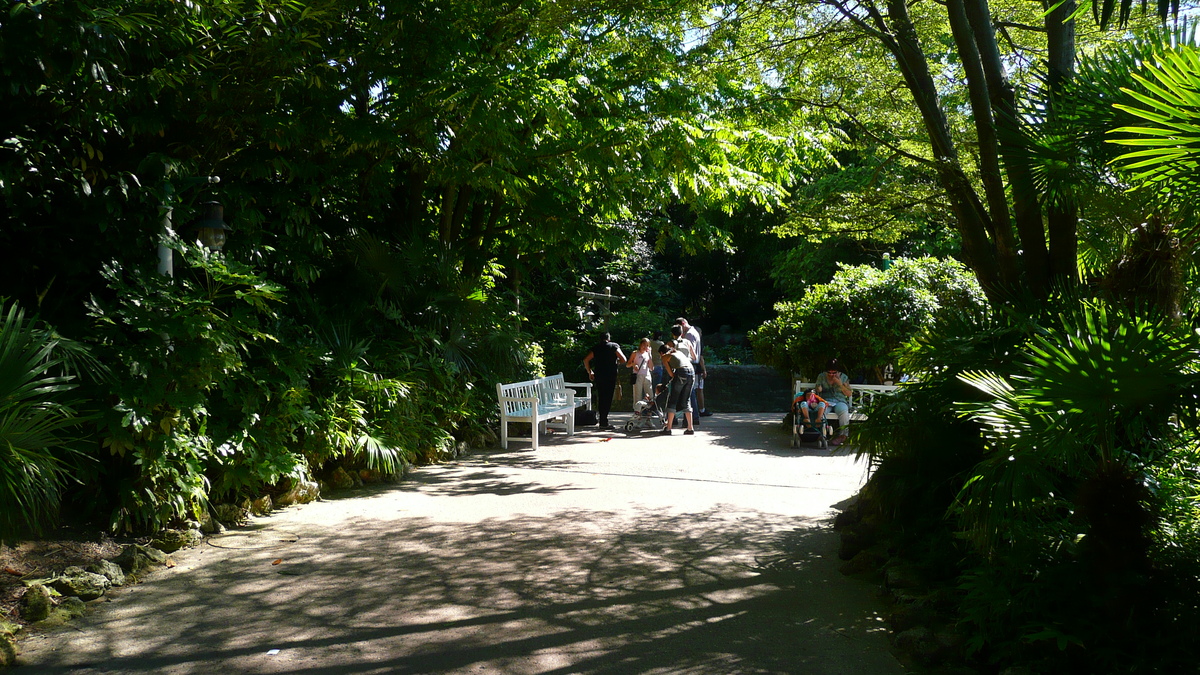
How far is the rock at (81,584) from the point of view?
491cm

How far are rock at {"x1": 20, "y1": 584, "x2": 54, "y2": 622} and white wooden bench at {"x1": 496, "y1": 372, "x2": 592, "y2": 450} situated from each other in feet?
23.7

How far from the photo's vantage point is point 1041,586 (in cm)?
385

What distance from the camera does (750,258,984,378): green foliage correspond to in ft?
43.2

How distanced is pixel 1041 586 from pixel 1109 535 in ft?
1.25

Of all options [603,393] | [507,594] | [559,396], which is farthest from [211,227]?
[603,393]

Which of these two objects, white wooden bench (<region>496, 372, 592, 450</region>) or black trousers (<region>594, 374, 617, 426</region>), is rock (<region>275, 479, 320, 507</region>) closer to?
white wooden bench (<region>496, 372, 592, 450</region>)

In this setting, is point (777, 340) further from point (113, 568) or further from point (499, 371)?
point (113, 568)

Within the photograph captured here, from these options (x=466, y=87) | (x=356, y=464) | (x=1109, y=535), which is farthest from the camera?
(x=356, y=464)

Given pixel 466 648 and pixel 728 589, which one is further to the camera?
pixel 728 589

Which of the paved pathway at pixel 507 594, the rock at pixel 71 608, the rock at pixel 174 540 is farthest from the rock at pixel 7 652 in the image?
the rock at pixel 174 540

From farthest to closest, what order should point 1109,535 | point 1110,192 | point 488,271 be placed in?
point 488,271, point 1110,192, point 1109,535

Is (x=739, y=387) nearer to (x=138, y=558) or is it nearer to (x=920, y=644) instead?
(x=138, y=558)

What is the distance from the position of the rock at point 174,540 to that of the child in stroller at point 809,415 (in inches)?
302

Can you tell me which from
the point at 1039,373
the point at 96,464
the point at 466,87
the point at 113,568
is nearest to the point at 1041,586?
the point at 1039,373
